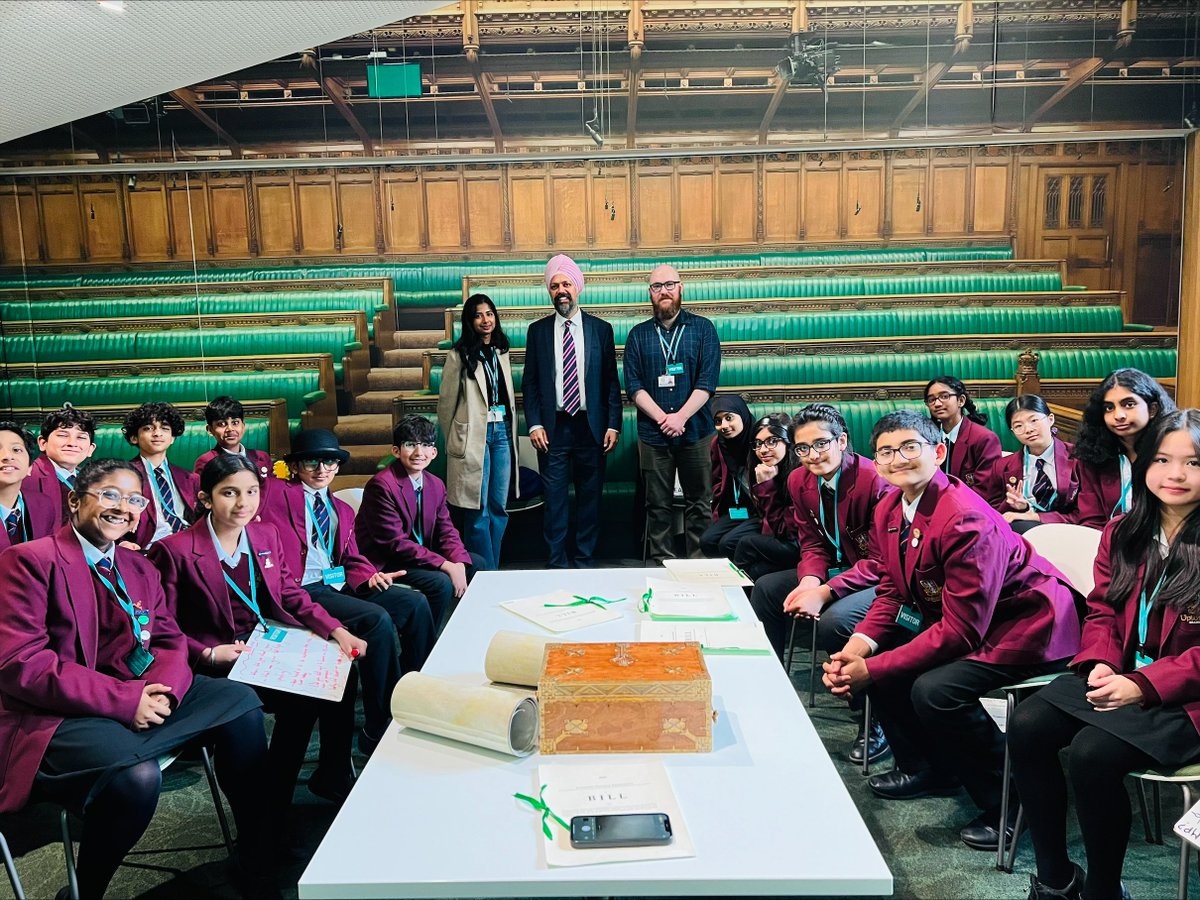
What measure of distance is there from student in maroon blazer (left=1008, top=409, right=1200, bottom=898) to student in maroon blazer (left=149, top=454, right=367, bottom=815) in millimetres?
1814

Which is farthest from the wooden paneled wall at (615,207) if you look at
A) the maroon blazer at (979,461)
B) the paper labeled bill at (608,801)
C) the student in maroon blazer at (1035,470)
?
the paper labeled bill at (608,801)

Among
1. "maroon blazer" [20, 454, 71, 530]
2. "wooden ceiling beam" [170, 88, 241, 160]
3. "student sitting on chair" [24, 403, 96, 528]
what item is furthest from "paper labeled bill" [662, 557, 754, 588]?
"wooden ceiling beam" [170, 88, 241, 160]

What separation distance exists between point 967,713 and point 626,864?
4.59 ft

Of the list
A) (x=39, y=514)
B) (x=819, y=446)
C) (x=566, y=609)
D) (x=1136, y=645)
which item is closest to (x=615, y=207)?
(x=819, y=446)

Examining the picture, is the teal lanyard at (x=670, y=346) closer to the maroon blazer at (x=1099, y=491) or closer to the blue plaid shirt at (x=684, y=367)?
the blue plaid shirt at (x=684, y=367)

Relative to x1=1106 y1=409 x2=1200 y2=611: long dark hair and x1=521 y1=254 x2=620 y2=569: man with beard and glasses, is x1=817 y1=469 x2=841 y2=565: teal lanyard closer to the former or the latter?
x1=1106 y1=409 x2=1200 y2=611: long dark hair

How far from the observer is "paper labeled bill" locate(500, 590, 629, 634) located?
90.3 inches

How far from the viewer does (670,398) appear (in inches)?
184

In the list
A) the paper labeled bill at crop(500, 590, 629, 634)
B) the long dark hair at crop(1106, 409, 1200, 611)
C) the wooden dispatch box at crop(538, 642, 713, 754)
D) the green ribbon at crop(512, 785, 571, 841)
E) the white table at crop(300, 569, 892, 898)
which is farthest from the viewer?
the paper labeled bill at crop(500, 590, 629, 634)

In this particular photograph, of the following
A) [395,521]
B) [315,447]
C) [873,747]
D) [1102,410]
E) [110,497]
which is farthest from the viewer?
[395,521]

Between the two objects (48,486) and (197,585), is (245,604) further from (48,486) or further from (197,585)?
(48,486)

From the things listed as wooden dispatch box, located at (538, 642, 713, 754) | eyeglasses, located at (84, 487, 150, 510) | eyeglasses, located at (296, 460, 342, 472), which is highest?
eyeglasses, located at (84, 487, 150, 510)

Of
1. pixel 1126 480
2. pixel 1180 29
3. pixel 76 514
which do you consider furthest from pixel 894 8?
pixel 76 514

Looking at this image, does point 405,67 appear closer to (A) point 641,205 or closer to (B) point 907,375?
(A) point 641,205
